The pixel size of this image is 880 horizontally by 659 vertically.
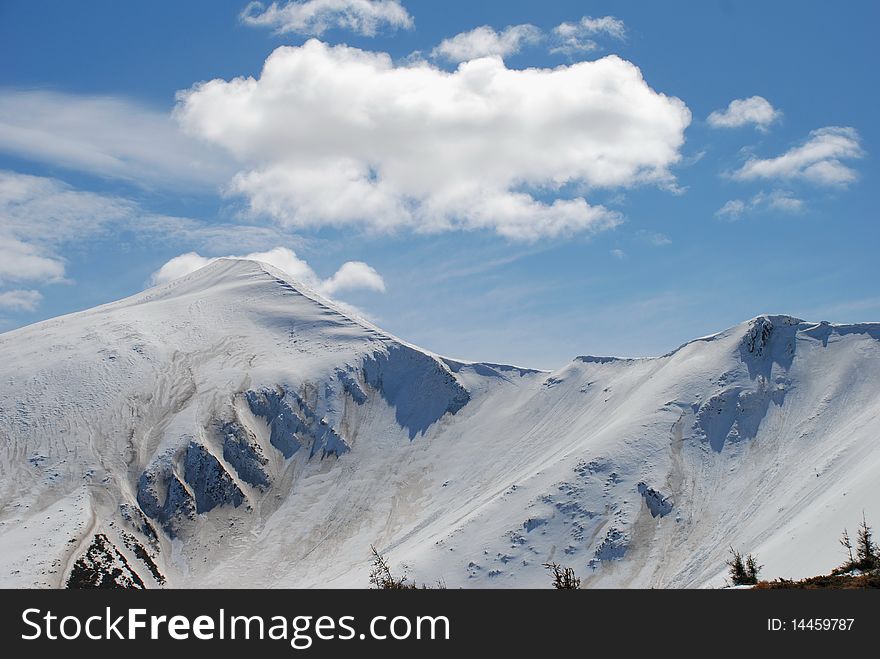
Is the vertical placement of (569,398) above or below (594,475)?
above

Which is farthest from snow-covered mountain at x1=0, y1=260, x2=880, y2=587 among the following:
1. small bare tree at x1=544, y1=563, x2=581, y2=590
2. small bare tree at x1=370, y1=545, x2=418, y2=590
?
small bare tree at x1=544, y1=563, x2=581, y2=590

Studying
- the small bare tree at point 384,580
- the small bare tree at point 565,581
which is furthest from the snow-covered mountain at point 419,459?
the small bare tree at point 565,581

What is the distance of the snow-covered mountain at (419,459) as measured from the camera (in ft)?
408

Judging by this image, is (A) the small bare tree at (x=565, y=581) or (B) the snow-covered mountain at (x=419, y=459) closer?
(A) the small bare tree at (x=565, y=581)

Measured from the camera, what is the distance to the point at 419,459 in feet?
559

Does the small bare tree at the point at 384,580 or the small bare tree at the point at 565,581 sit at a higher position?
the small bare tree at the point at 384,580

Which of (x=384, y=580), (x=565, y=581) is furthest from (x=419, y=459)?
(x=565, y=581)

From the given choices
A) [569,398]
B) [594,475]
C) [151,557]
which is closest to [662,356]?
[569,398]

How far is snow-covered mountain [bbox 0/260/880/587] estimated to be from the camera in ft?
408

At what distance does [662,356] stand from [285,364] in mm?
87808

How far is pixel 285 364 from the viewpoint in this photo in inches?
7485

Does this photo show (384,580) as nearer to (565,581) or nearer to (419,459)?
(565,581)

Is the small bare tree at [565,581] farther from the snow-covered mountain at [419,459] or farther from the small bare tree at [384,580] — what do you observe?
the snow-covered mountain at [419,459]

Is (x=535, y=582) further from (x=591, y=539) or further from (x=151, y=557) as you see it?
(x=151, y=557)
